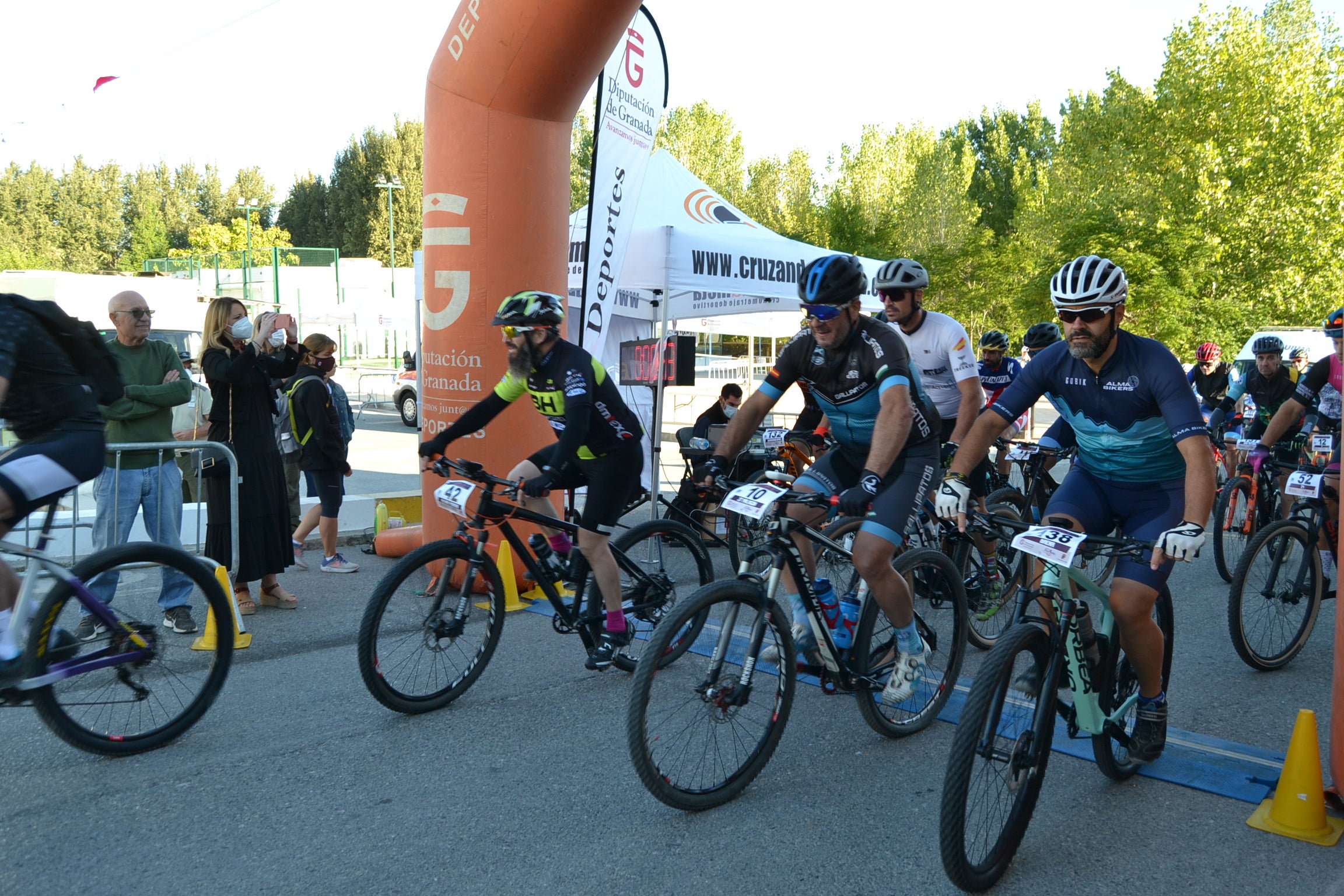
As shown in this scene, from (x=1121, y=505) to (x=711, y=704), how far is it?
1862 millimetres

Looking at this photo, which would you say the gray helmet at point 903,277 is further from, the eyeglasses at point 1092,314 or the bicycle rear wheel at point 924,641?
Result: the eyeglasses at point 1092,314

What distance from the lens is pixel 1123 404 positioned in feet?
13.1

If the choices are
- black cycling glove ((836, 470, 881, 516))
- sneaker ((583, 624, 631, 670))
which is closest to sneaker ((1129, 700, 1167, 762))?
black cycling glove ((836, 470, 881, 516))

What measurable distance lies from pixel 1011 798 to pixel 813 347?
217 centimetres

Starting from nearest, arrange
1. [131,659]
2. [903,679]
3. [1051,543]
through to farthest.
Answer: [1051,543] < [131,659] < [903,679]

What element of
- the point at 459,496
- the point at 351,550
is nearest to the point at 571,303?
the point at 351,550

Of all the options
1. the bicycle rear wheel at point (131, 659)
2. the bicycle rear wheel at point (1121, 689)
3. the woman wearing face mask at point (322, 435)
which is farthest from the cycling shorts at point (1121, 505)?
the woman wearing face mask at point (322, 435)

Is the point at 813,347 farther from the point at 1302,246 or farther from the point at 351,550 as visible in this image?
the point at 1302,246

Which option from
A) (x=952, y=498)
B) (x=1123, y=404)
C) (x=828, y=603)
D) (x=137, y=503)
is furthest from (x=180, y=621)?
(x=1123, y=404)

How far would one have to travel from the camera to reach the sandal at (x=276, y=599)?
7039 millimetres

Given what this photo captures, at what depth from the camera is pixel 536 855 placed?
139 inches

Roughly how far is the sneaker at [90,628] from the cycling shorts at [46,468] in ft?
1.59

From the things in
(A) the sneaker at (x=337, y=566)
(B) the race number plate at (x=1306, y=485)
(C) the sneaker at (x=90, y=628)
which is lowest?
(A) the sneaker at (x=337, y=566)

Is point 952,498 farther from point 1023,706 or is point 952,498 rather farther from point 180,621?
point 180,621
